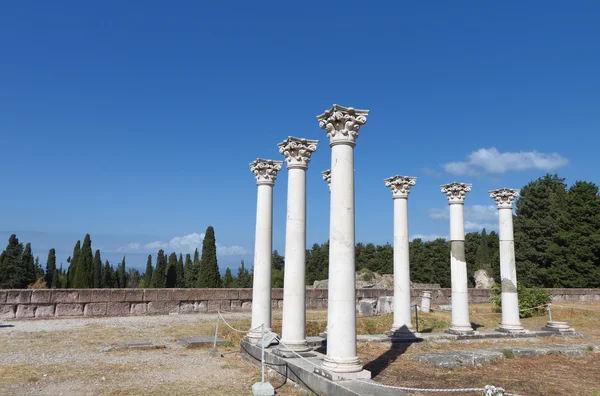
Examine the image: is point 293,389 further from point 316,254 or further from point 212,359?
point 316,254

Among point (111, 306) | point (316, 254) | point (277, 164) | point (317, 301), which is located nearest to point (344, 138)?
point (277, 164)

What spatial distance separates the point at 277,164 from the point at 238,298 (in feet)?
43.7

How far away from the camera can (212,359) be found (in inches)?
510

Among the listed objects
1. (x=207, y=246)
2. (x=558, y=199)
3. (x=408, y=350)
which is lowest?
(x=408, y=350)

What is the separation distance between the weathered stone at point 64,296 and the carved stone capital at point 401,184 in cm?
1580

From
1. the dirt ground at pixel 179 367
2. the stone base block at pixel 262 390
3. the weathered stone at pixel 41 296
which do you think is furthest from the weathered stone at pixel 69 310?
the stone base block at pixel 262 390

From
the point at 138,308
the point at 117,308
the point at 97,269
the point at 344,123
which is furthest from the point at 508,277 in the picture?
the point at 97,269

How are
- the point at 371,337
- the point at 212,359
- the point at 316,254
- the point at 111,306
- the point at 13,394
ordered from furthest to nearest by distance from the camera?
the point at 316,254 < the point at 111,306 < the point at 371,337 < the point at 212,359 < the point at 13,394

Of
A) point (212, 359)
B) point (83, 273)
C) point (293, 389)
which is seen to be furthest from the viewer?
point (83, 273)

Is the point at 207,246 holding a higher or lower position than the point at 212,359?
higher

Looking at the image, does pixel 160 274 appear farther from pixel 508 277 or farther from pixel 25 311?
pixel 508 277

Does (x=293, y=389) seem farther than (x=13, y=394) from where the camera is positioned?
Yes

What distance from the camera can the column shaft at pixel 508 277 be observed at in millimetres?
18438

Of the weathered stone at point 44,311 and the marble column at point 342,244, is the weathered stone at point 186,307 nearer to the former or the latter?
the weathered stone at point 44,311
